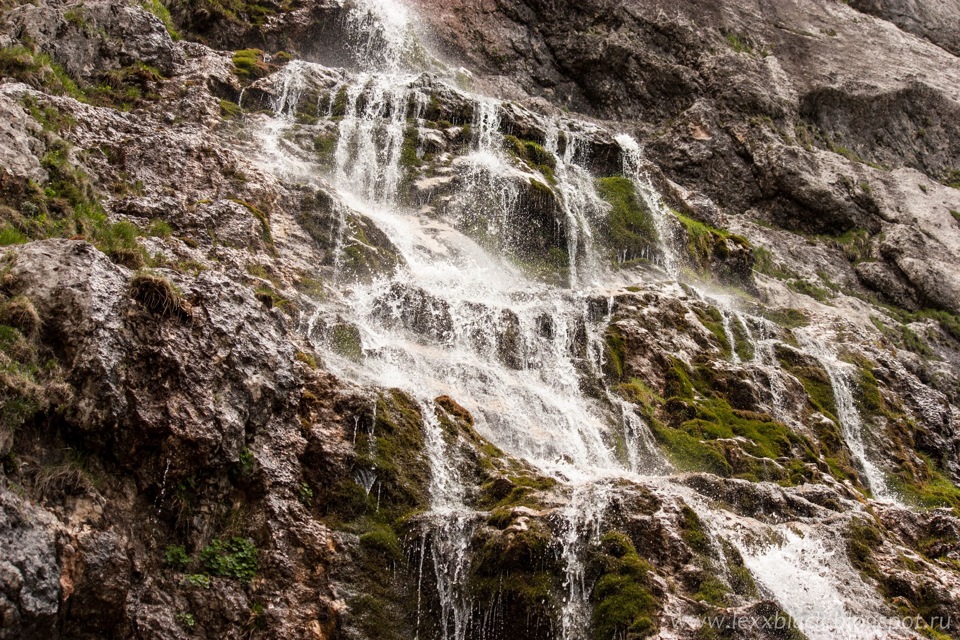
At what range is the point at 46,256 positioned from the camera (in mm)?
9281

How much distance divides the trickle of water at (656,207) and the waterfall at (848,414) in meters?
4.19

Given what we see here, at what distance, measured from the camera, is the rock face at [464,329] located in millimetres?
9078

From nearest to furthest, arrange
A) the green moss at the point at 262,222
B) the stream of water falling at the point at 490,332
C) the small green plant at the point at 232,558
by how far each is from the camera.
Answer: the small green plant at the point at 232,558
the stream of water falling at the point at 490,332
the green moss at the point at 262,222

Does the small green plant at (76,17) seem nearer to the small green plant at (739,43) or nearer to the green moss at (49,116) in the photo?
the green moss at (49,116)

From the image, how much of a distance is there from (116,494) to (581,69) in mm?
28979

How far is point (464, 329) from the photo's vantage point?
656 inches

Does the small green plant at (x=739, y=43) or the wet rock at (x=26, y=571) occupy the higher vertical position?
the wet rock at (x=26, y=571)

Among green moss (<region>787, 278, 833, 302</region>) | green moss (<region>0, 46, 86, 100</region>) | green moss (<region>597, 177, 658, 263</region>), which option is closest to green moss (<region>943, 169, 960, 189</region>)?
green moss (<region>787, 278, 833, 302</region>)

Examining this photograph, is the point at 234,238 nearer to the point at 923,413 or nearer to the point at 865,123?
the point at 923,413

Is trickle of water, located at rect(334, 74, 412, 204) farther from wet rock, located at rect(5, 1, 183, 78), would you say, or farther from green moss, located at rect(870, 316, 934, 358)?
green moss, located at rect(870, 316, 934, 358)

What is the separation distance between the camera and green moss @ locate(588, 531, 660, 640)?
921 cm

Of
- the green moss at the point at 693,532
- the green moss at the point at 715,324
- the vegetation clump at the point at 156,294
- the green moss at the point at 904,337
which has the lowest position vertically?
the green moss at the point at 904,337

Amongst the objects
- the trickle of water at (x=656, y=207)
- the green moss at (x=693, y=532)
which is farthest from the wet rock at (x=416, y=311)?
the trickle of water at (x=656, y=207)

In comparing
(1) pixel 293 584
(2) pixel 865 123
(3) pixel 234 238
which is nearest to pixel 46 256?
(1) pixel 293 584
